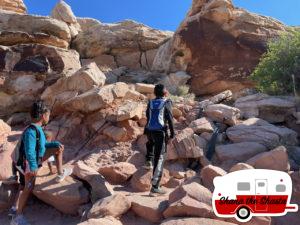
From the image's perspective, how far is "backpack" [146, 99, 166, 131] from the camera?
20.8ft

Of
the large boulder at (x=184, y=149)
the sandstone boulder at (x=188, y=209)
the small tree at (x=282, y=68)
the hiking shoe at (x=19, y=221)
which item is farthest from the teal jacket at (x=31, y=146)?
the small tree at (x=282, y=68)

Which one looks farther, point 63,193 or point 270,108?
point 270,108

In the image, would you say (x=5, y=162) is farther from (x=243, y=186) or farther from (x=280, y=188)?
(x=280, y=188)

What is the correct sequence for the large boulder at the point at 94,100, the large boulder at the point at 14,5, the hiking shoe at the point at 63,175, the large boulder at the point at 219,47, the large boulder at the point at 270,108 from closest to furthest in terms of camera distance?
the hiking shoe at the point at 63,175 → the large boulder at the point at 270,108 → the large boulder at the point at 94,100 → the large boulder at the point at 219,47 → the large boulder at the point at 14,5

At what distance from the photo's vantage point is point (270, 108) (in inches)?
363

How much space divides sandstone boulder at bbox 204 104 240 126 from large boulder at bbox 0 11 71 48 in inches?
297

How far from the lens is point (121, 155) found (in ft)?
26.7

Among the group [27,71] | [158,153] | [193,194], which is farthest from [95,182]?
[27,71]

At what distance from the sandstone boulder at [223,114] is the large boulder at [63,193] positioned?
3721mm

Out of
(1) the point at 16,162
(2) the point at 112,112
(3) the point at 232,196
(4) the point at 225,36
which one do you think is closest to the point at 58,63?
(2) the point at 112,112

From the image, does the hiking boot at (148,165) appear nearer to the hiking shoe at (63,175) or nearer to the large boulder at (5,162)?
the hiking shoe at (63,175)

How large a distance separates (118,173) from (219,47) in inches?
509

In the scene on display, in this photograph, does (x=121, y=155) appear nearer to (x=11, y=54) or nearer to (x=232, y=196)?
(x=232, y=196)

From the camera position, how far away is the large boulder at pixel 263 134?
7578 millimetres
